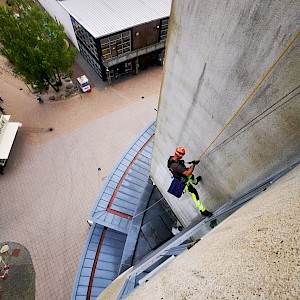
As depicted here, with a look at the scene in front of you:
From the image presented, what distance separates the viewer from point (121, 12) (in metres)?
21.5

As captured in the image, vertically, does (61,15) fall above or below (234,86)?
above

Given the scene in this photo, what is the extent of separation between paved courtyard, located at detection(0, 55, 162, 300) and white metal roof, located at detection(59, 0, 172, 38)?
211 inches

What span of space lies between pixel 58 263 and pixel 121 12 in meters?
20.4

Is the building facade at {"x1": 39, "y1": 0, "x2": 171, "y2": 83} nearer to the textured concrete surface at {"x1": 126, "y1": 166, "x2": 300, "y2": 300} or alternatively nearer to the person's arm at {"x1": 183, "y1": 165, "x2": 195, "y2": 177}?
the person's arm at {"x1": 183, "y1": 165, "x2": 195, "y2": 177}

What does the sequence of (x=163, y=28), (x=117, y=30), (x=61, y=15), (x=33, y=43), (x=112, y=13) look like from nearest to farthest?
(x=33, y=43) → (x=117, y=30) → (x=112, y=13) → (x=163, y=28) → (x=61, y=15)

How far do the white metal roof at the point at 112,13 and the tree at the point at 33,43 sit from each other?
9.48 ft

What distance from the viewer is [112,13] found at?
21.4 meters

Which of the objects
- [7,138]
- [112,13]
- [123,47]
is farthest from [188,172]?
[112,13]

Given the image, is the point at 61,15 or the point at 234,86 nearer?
the point at 234,86

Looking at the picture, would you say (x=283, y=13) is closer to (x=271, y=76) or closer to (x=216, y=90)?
(x=271, y=76)

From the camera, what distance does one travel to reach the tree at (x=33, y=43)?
17.1m

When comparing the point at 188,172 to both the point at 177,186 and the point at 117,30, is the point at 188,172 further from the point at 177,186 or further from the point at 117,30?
the point at 117,30

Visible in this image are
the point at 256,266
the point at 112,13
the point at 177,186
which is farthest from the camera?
the point at 112,13

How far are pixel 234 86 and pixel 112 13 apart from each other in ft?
69.3
